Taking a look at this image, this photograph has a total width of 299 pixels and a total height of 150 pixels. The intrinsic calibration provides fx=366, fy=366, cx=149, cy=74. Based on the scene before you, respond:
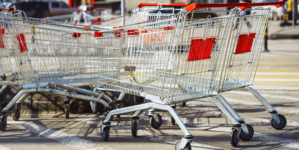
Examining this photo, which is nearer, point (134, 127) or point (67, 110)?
point (134, 127)

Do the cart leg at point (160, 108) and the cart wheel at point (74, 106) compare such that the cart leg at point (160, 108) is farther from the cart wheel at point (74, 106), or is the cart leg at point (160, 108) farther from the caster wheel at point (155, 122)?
the cart wheel at point (74, 106)

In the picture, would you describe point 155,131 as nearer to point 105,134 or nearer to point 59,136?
point 105,134

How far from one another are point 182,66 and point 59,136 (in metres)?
1.69

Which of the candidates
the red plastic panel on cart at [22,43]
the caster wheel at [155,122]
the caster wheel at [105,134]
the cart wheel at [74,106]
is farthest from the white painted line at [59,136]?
the red plastic panel on cart at [22,43]

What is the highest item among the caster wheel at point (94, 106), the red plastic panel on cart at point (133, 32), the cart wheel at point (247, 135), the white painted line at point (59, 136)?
the red plastic panel on cart at point (133, 32)

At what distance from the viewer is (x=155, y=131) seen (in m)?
4.33

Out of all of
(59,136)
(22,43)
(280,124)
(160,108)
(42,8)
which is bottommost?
(59,136)

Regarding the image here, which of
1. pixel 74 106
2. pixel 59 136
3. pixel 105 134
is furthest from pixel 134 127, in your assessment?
pixel 74 106

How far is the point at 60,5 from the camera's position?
30703 mm

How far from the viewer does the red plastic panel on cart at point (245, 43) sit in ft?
12.9

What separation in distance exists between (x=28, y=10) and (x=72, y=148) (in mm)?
27195

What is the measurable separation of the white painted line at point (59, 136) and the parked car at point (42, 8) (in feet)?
82.6

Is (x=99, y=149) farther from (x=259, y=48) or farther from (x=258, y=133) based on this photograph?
(x=259, y=48)

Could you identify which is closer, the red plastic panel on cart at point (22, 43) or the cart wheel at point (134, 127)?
Answer: the cart wheel at point (134, 127)
